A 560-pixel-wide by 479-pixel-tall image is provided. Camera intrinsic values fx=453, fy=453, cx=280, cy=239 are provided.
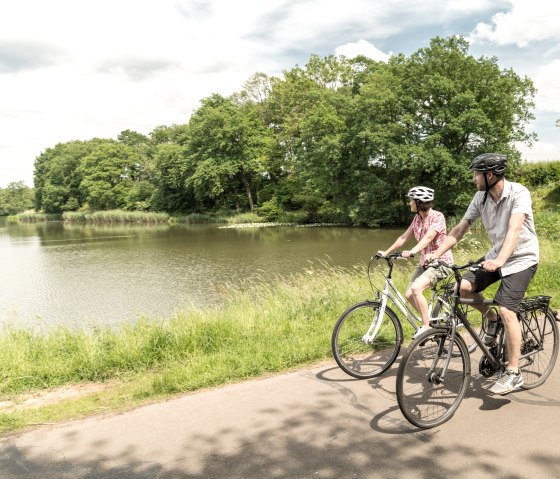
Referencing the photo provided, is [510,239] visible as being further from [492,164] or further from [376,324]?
[376,324]

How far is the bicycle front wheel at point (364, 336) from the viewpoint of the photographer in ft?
15.2

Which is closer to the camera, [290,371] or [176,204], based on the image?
[290,371]

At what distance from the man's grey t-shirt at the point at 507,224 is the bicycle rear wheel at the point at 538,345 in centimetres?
58

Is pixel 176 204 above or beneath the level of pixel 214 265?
above

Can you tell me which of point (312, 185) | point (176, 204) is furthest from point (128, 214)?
point (312, 185)

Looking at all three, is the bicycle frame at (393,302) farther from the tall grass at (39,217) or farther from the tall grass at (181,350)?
the tall grass at (39,217)

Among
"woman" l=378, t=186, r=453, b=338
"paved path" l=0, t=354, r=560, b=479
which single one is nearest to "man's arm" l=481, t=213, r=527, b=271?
"woman" l=378, t=186, r=453, b=338

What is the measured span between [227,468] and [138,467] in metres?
0.62

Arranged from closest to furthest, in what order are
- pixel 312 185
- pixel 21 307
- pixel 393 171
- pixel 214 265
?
pixel 21 307 → pixel 214 265 → pixel 393 171 → pixel 312 185

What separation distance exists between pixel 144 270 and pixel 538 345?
64.4 ft

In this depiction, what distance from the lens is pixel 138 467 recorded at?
122 inches

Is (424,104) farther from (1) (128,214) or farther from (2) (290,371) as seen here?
(1) (128,214)

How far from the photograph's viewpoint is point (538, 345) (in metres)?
4.27

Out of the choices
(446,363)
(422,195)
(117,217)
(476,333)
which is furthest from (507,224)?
(117,217)
